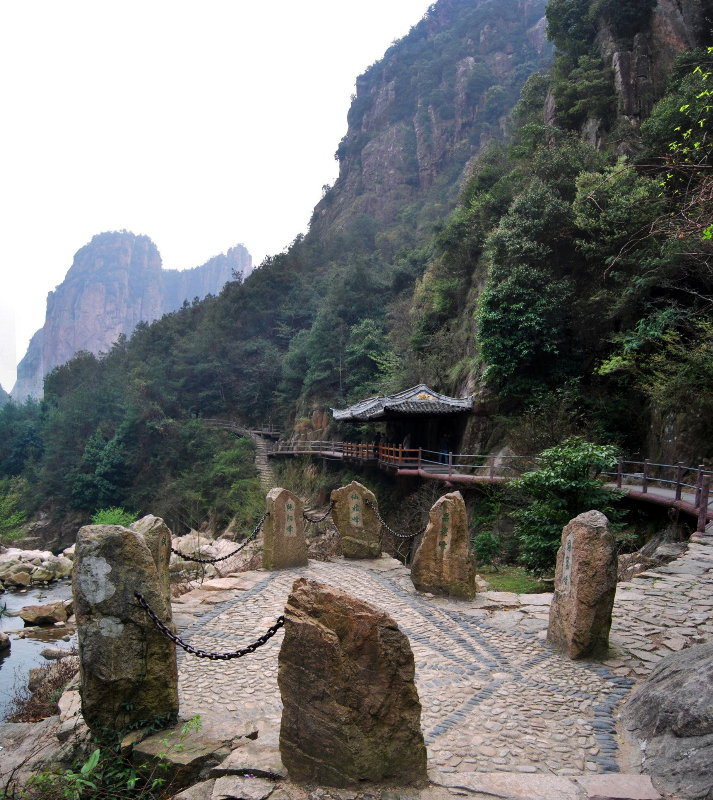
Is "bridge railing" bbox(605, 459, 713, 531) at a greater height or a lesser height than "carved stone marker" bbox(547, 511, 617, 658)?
greater

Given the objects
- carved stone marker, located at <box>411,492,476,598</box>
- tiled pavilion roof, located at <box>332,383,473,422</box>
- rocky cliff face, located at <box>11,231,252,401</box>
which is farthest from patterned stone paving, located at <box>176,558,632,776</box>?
rocky cliff face, located at <box>11,231,252,401</box>

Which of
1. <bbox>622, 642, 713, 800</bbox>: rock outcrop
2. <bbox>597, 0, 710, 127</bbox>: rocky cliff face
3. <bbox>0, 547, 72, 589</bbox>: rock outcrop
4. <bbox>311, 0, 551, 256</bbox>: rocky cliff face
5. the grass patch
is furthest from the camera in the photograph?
<bbox>311, 0, 551, 256</bbox>: rocky cliff face

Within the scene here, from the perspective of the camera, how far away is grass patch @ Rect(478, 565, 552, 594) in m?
8.82

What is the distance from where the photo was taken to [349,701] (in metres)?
3.41

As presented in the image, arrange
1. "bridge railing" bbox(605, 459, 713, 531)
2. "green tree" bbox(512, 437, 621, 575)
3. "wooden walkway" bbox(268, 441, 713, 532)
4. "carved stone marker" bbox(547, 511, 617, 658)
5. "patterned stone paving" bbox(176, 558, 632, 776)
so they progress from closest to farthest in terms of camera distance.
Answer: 1. "patterned stone paving" bbox(176, 558, 632, 776)
2. "carved stone marker" bbox(547, 511, 617, 658)
3. "green tree" bbox(512, 437, 621, 575)
4. "bridge railing" bbox(605, 459, 713, 531)
5. "wooden walkway" bbox(268, 441, 713, 532)

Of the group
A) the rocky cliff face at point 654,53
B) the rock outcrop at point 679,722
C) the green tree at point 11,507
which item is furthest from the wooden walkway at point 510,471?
the green tree at point 11,507

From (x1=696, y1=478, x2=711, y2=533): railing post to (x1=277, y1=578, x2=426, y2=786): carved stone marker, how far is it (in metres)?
7.90

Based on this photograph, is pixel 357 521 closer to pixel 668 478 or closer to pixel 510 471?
pixel 510 471

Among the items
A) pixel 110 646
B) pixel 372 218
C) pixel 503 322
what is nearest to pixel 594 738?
pixel 110 646

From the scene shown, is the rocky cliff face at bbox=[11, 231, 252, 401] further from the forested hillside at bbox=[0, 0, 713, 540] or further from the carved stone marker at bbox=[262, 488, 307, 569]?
the carved stone marker at bbox=[262, 488, 307, 569]

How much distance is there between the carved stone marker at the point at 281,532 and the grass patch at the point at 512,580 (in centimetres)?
359

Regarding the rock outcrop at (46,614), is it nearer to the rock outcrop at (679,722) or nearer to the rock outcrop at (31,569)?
the rock outcrop at (31,569)

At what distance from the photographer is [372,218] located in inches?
2101

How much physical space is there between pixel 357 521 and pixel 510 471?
656 cm
